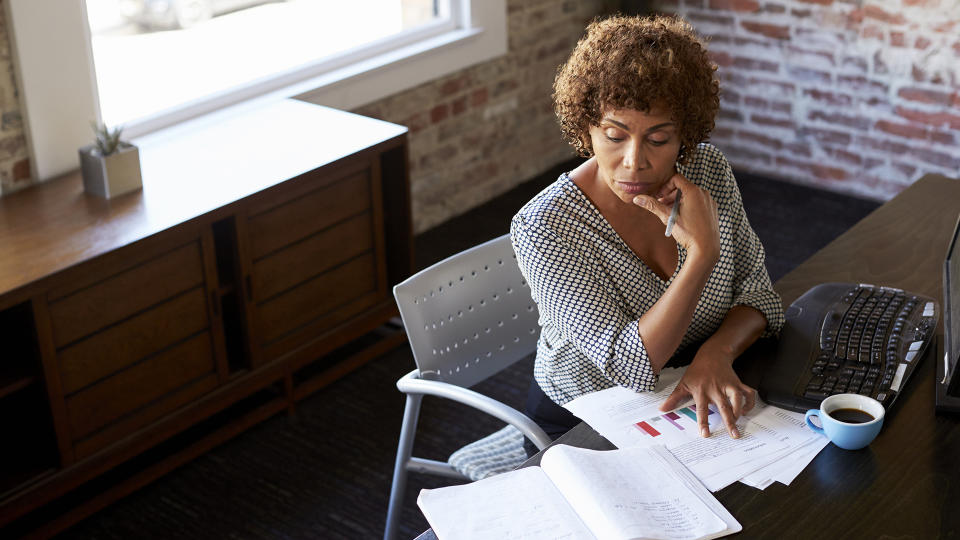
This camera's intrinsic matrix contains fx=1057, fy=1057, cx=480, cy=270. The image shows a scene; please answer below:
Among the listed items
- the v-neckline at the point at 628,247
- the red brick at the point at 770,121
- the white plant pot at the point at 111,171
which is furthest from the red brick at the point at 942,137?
the white plant pot at the point at 111,171

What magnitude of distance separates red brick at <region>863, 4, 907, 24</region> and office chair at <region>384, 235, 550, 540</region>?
2.73 meters

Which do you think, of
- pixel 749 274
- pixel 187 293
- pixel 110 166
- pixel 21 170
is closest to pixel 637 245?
pixel 749 274

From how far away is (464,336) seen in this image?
2.19 metres

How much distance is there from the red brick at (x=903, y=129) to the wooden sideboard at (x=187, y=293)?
2251mm

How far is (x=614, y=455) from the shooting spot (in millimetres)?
1596

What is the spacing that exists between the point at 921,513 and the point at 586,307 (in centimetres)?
63

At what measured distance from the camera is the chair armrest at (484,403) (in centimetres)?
189

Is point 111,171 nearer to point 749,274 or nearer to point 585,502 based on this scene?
point 749,274

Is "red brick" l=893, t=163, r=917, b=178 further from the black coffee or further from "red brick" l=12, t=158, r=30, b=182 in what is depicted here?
"red brick" l=12, t=158, r=30, b=182

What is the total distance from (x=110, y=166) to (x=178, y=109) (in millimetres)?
610

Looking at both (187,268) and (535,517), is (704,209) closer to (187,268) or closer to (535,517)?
(535,517)

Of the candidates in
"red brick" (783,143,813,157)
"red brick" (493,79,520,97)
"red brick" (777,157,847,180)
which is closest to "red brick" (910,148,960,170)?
"red brick" (777,157,847,180)

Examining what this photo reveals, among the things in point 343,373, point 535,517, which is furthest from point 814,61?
point 535,517

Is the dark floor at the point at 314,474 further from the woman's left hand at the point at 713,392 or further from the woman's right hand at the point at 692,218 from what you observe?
the woman's right hand at the point at 692,218
